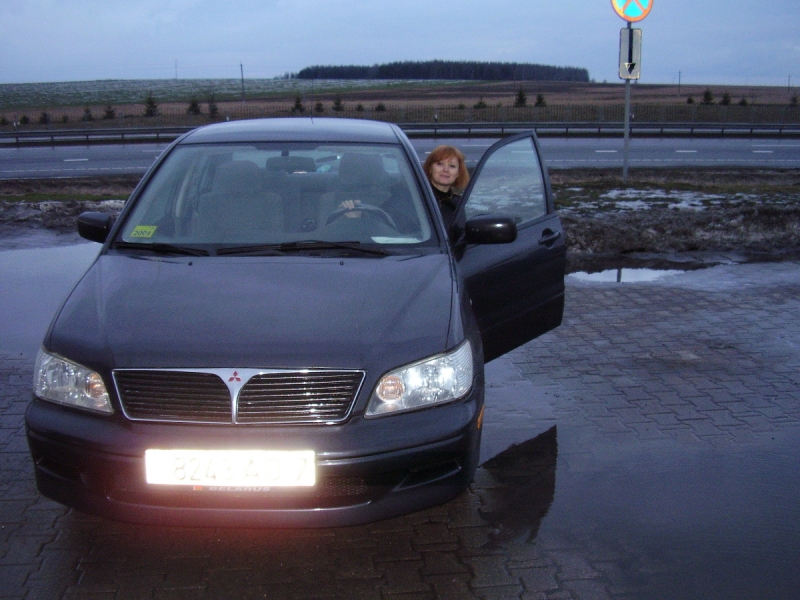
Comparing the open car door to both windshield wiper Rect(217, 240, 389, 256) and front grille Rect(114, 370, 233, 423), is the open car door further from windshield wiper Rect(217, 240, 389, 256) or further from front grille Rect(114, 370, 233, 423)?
front grille Rect(114, 370, 233, 423)

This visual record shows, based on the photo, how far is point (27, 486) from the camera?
4.08 meters

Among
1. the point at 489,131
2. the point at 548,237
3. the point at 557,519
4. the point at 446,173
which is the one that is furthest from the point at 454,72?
the point at 557,519

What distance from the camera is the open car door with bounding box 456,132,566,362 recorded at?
4.69 m

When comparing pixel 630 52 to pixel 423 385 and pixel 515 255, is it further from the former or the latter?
pixel 423 385

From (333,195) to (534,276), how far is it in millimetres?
1403

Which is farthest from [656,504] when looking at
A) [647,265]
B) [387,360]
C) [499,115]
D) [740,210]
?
[499,115]

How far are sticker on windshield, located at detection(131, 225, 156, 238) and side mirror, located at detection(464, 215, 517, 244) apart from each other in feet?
5.17

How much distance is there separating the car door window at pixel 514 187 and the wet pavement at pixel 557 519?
1.13 metres

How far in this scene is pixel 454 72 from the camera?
134 metres

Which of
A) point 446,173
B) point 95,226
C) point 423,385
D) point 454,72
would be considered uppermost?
point 454,72

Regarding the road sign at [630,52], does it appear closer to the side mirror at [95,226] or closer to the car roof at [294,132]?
the car roof at [294,132]

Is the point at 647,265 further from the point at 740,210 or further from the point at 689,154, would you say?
the point at 689,154

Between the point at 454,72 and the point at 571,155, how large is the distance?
114 meters

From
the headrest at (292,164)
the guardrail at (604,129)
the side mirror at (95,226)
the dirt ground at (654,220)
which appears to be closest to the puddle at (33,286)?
the dirt ground at (654,220)
